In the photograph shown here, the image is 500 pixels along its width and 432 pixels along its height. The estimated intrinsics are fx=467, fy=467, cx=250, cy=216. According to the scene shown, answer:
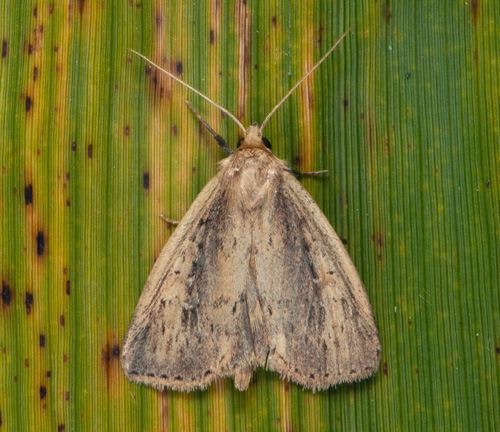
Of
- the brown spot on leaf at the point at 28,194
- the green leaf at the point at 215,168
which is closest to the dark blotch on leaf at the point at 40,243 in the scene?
the green leaf at the point at 215,168

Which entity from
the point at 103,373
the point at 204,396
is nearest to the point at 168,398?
the point at 204,396

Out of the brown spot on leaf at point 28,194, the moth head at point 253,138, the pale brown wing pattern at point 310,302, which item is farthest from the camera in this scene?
the brown spot on leaf at point 28,194

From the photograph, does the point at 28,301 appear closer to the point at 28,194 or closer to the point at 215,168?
the point at 28,194

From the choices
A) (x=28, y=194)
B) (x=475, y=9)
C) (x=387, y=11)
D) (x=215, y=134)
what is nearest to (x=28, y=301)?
(x=28, y=194)

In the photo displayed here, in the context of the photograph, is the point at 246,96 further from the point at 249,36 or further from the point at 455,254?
the point at 455,254

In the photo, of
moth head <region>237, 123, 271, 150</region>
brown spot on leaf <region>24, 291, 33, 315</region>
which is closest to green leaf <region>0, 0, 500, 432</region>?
brown spot on leaf <region>24, 291, 33, 315</region>

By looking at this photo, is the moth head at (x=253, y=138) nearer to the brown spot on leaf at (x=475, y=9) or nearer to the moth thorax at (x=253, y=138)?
the moth thorax at (x=253, y=138)
